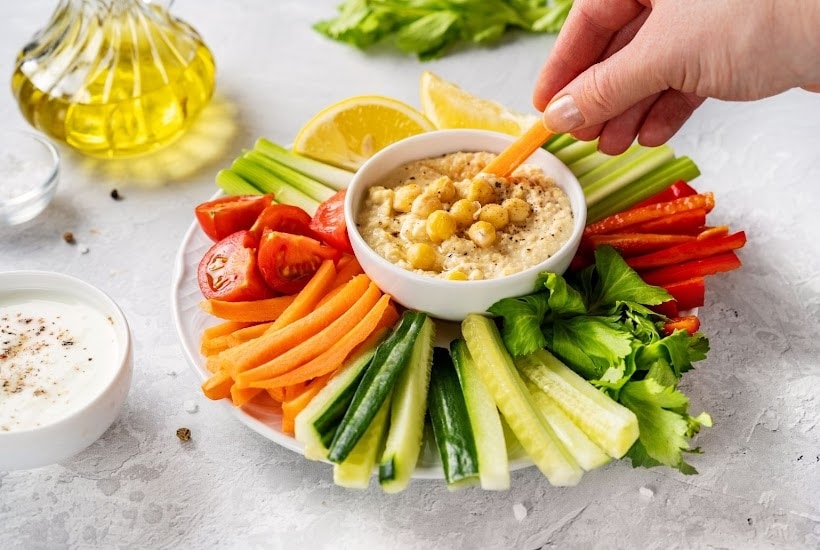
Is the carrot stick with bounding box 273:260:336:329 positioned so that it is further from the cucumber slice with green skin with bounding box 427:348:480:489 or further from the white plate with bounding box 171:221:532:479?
the cucumber slice with green skin with bounding box 427:348:480:489

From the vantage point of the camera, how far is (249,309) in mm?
3039

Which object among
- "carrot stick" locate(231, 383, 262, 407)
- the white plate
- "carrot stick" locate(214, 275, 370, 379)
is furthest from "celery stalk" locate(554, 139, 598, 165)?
"carrot stick" locate(231, 383, 262, 407)

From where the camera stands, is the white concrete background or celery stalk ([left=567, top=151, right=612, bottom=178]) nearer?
the white concrete background

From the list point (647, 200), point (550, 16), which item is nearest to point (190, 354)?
point (647, 200)

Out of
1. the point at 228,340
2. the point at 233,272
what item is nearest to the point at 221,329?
the point at 228,340

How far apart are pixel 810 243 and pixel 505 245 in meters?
1.44

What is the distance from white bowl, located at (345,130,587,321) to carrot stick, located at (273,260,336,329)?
0.40 feet

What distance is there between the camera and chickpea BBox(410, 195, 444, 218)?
3.12 m

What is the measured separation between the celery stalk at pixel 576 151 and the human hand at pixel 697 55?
197mm

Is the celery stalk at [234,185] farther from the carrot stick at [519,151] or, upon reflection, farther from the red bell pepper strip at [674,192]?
the red bell pepper strip at [674,192]

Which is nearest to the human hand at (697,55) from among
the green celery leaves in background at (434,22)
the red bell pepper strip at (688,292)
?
the red bell pepper strip at (688,292)

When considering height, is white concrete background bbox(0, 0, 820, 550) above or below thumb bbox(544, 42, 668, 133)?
below

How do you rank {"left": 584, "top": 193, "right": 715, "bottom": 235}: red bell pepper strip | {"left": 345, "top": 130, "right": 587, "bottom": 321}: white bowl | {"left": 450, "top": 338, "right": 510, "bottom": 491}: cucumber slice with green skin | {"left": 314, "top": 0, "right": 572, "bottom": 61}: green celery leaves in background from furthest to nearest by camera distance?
1. {"left": 314, "top": 0, "right": 572, "bottom": 61}: green celery leaves in background
2. {"left": 584, "top": 193, "right": 715, "bottom": 235}: red bell pepper strip
3. {"left": 345, "top": 130, "right": 587, "bottom": 321}: white bowl
4. {"left": 450, "top": 338, "right": 510, "bottom": 491}: cucumber slice with green skin

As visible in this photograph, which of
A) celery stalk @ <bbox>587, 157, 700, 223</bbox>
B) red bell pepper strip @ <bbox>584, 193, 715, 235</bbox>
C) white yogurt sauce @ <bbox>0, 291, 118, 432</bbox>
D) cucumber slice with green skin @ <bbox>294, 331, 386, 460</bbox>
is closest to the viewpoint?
cucumber slice with green skin @ <bbox>294, 331, 386, 460</bbox>
